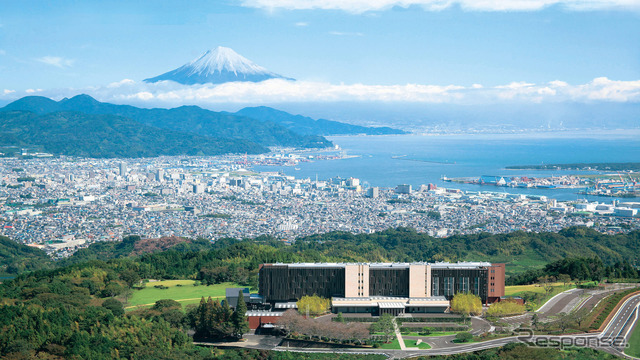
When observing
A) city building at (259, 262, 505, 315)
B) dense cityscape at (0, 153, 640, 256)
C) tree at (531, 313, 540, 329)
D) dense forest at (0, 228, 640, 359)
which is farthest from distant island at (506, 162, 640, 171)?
tree at (531, 313, 540, 329)

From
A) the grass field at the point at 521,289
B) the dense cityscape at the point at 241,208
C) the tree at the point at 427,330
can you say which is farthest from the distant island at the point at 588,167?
the tree at the point at 427,330

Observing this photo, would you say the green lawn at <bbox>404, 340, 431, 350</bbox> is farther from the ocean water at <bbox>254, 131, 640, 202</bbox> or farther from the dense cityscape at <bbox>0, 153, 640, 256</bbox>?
the ocean water at <bbox>254, 131, 640, 202</bbox>

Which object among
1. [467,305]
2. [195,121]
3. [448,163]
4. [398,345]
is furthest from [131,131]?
[398,345]

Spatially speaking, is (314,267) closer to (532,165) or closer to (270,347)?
Result: (270,347)

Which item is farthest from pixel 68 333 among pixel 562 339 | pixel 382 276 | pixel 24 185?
pixel 24 185

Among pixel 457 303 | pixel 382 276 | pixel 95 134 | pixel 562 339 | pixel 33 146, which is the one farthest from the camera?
pixel 95 134
